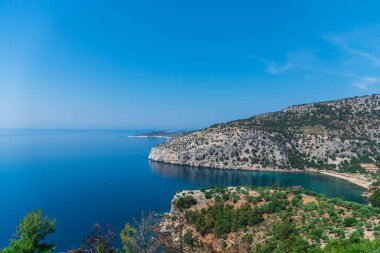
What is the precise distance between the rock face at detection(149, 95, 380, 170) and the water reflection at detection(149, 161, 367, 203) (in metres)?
6.95

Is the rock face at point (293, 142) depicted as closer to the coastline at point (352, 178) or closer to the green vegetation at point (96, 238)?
the coastline at point (352, 178)

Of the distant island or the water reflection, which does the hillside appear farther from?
the distant island

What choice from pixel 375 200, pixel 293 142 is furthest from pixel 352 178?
pixel 375 200

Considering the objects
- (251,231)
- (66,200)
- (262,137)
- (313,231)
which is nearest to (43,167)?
(66,200)

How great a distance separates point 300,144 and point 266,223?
8720 cm

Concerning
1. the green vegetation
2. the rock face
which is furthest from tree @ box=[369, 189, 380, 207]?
the green vegetation

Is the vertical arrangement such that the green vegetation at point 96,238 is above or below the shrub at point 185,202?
above

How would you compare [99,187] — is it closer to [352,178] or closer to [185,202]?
[185,202]

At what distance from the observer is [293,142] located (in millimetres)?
109250

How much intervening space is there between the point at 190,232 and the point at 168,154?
3439 inches

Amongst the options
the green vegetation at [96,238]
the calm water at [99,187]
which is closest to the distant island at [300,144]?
the calm water at [99,187]

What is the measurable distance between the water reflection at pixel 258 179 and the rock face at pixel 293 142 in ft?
22.8

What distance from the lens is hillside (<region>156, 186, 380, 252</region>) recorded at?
2173 cm

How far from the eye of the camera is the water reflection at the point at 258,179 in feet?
233
